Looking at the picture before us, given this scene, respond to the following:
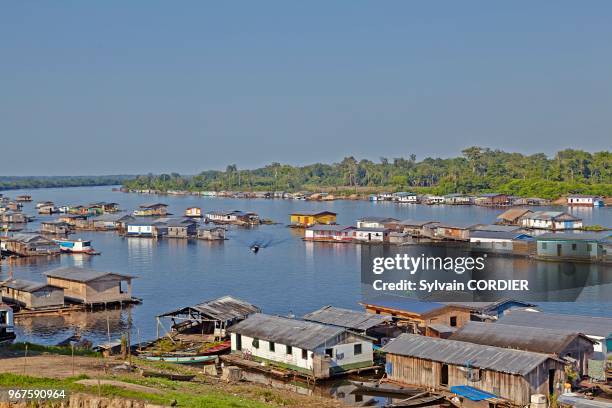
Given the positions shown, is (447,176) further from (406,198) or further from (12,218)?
(12,218)

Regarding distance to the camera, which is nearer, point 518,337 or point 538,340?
point 538,340

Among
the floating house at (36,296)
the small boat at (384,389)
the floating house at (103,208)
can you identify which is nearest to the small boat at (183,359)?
the small boat at (384,389)

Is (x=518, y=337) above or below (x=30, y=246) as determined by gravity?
above

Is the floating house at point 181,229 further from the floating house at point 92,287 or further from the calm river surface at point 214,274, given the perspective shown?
the floating house at point 92,287

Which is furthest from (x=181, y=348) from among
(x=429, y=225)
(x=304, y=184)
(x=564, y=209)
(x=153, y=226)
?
(x=304, y=184)

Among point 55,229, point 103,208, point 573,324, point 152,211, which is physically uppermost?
point 103,208

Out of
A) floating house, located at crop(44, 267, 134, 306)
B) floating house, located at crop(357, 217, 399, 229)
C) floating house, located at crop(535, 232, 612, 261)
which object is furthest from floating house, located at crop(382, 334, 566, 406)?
Answer: floating house, located at crop(357, 217, 399, 229)

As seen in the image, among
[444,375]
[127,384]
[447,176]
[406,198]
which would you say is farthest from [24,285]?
[447,176]

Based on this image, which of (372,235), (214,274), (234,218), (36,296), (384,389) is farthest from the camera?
(234,218)

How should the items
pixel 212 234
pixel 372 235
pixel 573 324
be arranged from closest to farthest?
pixel 573 324
pixel 372 235
pixel 212 234

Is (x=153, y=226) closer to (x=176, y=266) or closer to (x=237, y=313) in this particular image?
(x=176, y=266)
